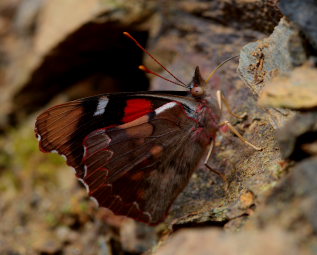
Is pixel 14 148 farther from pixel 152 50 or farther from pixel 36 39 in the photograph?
pixel 152 50

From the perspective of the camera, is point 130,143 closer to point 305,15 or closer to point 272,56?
point 272,56

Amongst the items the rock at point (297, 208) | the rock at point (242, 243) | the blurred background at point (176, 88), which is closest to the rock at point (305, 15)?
the blurred background at point (176, 88)

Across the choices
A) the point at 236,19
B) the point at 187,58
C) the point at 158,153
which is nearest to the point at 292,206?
the point at 158,153

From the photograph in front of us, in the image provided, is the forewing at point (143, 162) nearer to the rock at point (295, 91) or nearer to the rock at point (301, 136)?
the rock at point (295, 91)

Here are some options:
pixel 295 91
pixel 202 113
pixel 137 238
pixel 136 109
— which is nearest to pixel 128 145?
pixel 136 109

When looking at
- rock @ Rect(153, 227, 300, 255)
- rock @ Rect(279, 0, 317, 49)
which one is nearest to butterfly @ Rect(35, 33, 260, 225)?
rock @ Rect(279, 0, 317, 49)

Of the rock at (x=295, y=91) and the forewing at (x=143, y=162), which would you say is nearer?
the rock at (x=295, y=91)
